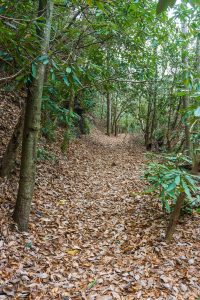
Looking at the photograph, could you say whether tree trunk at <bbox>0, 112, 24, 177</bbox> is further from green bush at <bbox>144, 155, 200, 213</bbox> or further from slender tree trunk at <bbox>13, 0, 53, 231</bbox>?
green bush at <bbox>144, 155, 200, 213</bbox>

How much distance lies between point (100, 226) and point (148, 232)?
871mm

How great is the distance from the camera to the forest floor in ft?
9.12

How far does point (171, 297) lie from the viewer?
2654mm

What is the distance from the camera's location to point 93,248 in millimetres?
3691

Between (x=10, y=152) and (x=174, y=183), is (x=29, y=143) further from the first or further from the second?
(x=174, y=183)

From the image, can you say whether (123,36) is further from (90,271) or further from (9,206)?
(90,271)

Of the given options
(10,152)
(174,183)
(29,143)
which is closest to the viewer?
(174,183)

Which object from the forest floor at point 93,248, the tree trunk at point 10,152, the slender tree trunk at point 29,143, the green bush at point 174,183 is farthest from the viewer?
the tree trunk at point 10,152

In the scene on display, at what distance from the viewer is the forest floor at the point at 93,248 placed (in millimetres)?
2779

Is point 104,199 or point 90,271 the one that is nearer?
point 90,271

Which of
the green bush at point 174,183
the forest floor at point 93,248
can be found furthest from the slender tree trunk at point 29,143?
the green bush at point 174,183

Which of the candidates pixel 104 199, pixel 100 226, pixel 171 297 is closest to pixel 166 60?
pixel 104 199

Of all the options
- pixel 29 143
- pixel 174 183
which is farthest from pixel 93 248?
pixel 29 143

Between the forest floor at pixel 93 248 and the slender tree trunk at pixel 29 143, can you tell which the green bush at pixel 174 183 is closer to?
the forest floor at pixel 93 248
